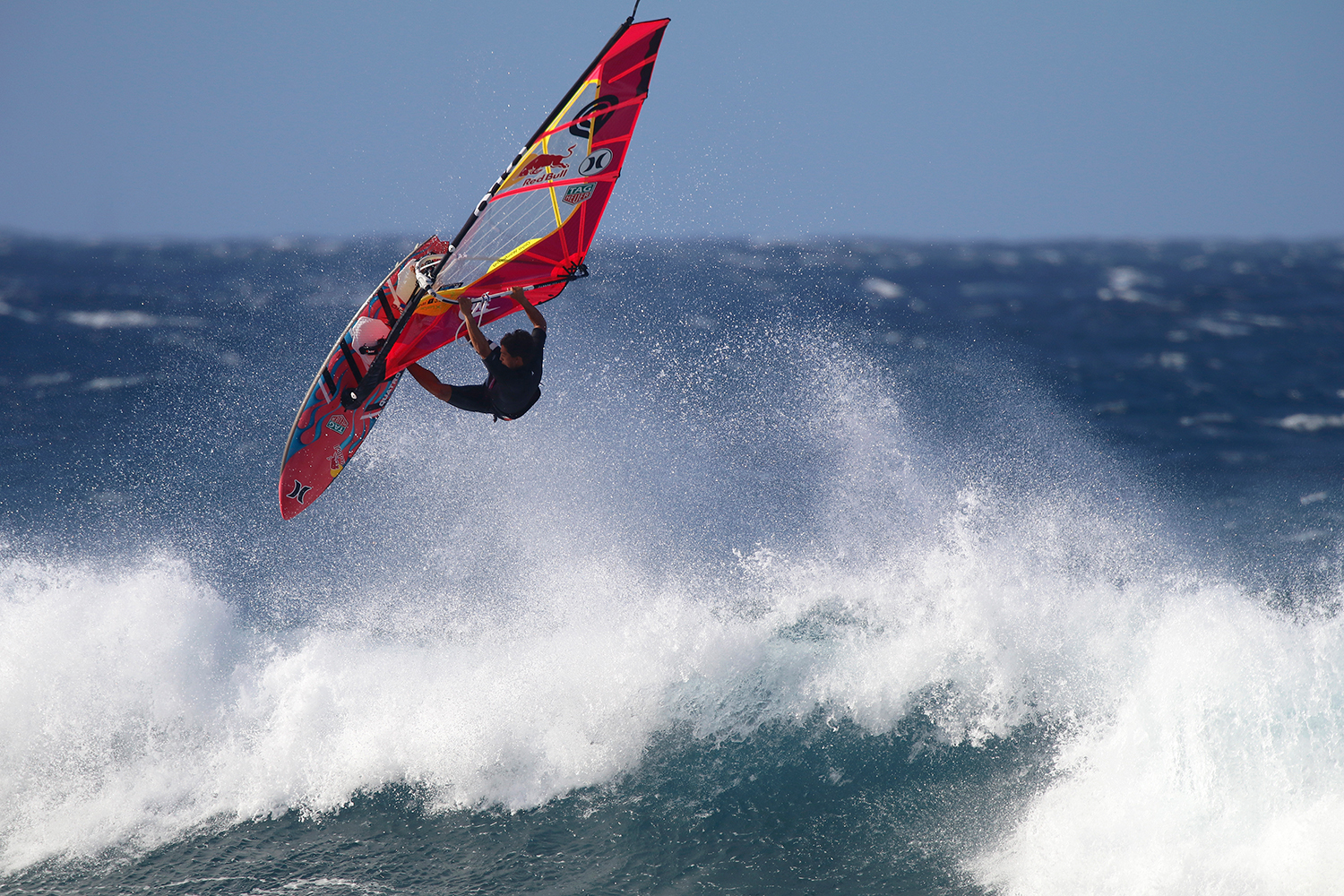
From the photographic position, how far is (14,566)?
30.4 feet

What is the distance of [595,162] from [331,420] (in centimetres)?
286

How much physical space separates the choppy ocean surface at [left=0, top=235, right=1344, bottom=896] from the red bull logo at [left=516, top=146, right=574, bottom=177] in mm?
4140

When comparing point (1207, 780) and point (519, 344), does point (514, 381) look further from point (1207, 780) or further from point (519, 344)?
point (1207, 780)

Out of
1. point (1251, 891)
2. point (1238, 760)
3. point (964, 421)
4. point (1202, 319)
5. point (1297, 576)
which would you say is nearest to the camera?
point (1251, 891)

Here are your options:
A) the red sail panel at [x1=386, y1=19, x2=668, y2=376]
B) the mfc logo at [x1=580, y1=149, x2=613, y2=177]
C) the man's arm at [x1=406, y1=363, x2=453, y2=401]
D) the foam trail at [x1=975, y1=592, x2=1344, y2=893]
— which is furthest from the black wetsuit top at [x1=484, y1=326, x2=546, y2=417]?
the foam trail at [x1=975, y1=592, x2=1344, y2=893]

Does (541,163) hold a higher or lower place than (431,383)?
higher

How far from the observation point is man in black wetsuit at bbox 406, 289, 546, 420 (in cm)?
663

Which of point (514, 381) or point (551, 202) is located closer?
point (551, 202)

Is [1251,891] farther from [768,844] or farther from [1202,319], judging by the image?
[1202,319]

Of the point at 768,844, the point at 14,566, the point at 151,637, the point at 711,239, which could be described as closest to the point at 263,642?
the point at 151,637

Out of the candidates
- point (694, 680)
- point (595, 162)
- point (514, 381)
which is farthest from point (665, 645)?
point (595, 162)

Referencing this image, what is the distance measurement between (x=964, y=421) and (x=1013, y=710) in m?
7.08

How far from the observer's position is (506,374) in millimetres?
6719

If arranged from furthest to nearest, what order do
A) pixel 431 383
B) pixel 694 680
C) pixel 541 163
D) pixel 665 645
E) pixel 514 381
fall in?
pixel 665 645 < pixel 694 680 < pixel 431 383 < pixel 514 381 < pixel 541 163
